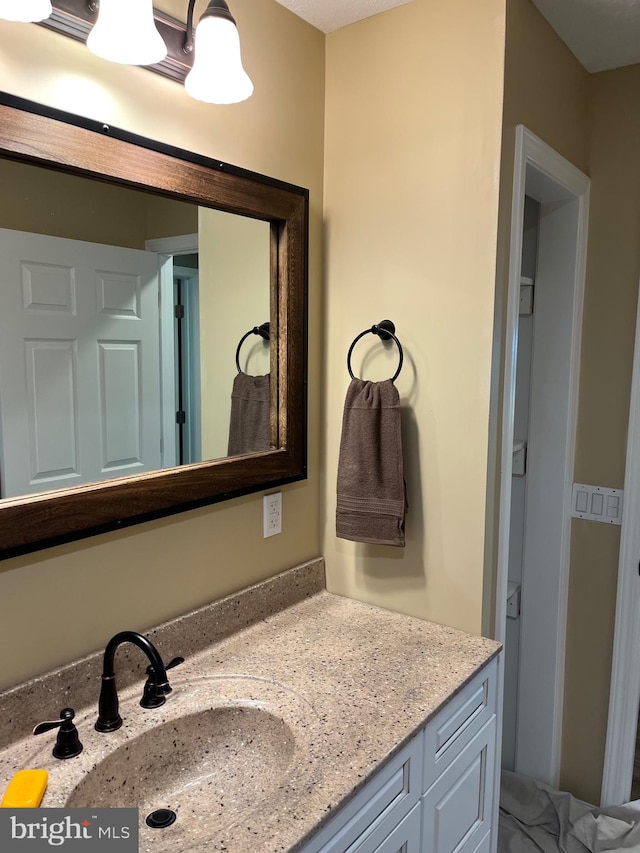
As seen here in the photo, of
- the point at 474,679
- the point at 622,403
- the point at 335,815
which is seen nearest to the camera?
the point at 335,815

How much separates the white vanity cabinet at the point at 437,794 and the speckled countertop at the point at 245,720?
5cm

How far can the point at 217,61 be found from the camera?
1190mm

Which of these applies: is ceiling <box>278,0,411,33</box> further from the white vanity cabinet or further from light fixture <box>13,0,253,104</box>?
the white vanity cabinet

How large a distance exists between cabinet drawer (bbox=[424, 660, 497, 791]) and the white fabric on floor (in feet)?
2.58

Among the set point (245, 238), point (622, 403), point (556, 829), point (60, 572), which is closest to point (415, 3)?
point (245, 238)

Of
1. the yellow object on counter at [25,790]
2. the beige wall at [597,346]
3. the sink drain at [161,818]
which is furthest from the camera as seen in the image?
the beige wall at [597,346]

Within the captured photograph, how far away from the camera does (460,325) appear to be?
1.55 meters

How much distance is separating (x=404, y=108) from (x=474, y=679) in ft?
4.53

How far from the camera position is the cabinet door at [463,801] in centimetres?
134

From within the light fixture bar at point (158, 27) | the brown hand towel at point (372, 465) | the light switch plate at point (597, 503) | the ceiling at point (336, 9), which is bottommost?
the light switch plate at point (597, 503)

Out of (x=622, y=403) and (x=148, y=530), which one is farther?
(x=622, y=403)

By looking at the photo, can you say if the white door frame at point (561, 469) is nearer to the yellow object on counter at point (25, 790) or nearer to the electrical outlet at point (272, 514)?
the electrical outlet at point (272, 514)

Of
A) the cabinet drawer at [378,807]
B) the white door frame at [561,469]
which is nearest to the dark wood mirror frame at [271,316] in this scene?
the white door frame at [561,469]

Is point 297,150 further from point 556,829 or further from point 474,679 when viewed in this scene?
point 556,829
